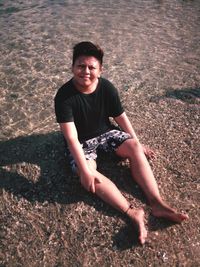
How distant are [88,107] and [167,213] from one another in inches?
59.6

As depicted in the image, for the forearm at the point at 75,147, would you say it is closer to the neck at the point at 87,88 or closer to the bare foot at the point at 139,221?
the neck at the point at 87,88

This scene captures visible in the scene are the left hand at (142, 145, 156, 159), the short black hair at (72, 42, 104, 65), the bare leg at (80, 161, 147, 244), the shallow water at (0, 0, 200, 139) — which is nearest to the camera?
the bare leg at (80, 161, 147, 244)

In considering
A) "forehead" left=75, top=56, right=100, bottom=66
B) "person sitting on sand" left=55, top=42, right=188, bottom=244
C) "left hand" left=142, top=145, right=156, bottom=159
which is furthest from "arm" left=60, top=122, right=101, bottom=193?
"left hand" left=142, top=145, right=156, bottom=159

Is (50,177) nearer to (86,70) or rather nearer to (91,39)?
(86,70)

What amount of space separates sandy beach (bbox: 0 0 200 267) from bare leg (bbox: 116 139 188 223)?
0.13 meters

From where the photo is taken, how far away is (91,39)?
27.4 feet

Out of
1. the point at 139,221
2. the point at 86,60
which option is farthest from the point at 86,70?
the point at 139,221

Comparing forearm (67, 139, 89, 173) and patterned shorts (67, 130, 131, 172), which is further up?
forearm (67, 139, 89, 173)

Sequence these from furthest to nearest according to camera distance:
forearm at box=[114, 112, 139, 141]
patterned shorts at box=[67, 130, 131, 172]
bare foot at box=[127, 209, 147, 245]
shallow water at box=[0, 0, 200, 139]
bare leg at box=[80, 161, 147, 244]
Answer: shallow water at box=[0, 0, 200, 139], forearm at box=[114, 112, 139, 141], patterned shorts at box=[67, 130, 131, 172], bare leg at box=[80, 161, 147, 244], bare foot at box=[127, 209, 147, 245]

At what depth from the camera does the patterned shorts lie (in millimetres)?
4075

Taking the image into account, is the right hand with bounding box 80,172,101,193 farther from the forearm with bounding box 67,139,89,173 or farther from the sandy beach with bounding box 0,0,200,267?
the sandy beach with bounding box 0,0,200,267

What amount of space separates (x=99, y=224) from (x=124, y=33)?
6110 mm

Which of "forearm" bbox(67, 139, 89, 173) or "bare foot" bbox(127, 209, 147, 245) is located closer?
"bare foot" bbox(127, 209, 147, 245)

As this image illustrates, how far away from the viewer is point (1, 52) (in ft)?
25.2
